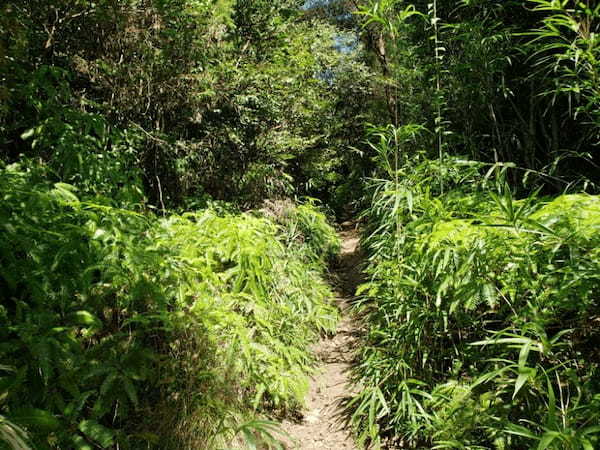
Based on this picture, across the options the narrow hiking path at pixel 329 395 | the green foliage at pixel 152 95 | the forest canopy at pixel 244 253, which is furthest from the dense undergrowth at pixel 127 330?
the green foliage at pixel 152 95

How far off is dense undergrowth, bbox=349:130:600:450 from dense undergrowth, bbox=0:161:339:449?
29.7 inches

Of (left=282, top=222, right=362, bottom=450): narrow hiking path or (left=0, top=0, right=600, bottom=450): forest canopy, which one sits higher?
(left=0, top=0, right=600, bottom=450): forest canopy

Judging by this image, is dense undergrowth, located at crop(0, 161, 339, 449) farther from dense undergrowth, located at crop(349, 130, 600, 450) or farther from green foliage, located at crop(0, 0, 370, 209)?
dense undergrowth, located at crop(349, 130, 600, 450)

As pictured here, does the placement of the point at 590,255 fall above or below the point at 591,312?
above

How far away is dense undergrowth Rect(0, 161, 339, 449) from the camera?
1.57 meters

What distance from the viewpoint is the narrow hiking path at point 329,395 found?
2.55 m

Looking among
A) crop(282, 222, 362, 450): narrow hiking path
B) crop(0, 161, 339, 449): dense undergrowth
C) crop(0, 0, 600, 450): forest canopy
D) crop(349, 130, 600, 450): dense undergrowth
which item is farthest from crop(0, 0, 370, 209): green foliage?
crop(349, 130, 600, 450): dense undergrowth

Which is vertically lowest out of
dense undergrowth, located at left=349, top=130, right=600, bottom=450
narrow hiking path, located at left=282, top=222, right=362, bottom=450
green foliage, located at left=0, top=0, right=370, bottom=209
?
narrow hiking path, located at left=282, top=222, right=362, bottom=450

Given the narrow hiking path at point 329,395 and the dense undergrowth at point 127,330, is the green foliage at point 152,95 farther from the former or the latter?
the narrow hiking path at point 329,395

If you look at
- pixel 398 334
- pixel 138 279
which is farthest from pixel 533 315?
pixel 138 279

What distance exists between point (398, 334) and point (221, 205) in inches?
100

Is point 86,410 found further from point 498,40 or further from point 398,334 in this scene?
point 498,40

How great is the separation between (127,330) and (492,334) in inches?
79.6

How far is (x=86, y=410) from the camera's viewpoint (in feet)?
5.90
